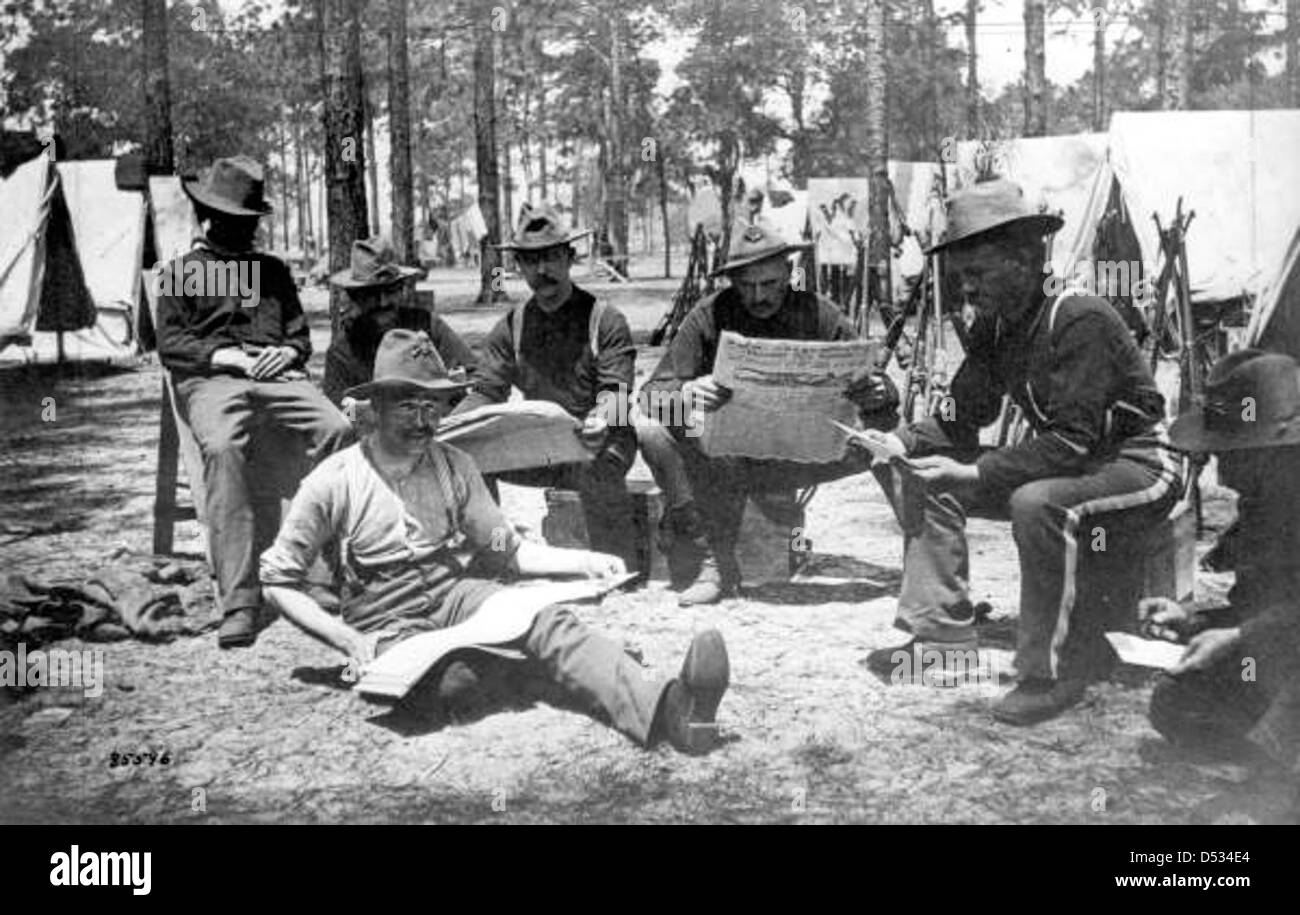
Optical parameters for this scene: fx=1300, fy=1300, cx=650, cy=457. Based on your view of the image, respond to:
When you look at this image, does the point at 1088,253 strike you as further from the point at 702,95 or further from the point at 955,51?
the point at 955,51

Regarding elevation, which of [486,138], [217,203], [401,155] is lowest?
[217,203]

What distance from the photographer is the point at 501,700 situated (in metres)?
4.07

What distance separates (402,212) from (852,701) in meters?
16.7

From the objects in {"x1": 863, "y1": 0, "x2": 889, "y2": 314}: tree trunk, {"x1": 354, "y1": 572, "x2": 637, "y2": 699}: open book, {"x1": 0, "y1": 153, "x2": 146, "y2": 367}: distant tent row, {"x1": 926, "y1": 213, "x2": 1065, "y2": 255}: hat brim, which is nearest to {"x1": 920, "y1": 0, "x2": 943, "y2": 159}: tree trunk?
{"x1": 863, "y1": 0, "x2": 889, "y2": 314}: tree trunk

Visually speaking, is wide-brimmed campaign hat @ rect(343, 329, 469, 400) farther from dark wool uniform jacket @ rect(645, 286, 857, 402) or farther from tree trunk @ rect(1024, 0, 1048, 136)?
tree trunk @ rect(1024, 0, 1048, 136)

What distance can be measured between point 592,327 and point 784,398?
3.57ft

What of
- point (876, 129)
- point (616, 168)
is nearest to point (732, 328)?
point (876, 129)

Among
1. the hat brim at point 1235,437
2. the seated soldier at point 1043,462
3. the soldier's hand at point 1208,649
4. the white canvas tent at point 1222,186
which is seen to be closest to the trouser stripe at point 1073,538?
the seated soldier at point 1043,462

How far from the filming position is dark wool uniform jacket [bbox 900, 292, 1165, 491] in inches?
156

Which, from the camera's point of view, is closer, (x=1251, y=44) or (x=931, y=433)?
(x=931, y=433)

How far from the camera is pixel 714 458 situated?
5.30 meters

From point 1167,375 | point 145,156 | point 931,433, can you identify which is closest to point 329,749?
point 931,433

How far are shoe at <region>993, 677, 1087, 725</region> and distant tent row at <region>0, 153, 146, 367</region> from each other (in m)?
10.5

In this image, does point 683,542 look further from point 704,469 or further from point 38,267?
point 38,267
